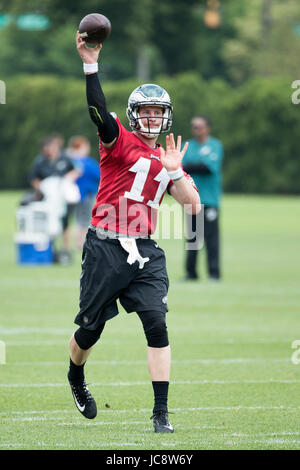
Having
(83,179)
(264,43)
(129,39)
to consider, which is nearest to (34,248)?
(83,179)

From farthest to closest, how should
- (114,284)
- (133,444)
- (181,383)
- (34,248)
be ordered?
(34,248), (181,383), (114,284), (133,444)

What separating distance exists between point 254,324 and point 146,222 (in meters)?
4.80

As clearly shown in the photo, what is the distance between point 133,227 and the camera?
666 cm

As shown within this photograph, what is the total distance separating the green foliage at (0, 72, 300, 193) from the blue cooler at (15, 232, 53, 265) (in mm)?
24741

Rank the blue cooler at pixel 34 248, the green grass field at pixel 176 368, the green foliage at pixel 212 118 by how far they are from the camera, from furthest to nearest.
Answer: the green foliage at pixel 212 118, the blue cooler at pixel 34 248, the green grass field at pixel 176 368

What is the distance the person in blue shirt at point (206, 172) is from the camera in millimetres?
14391

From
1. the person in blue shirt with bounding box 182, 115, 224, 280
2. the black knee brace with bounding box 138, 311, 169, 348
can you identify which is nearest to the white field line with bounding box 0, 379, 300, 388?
the black knee brace with bounding box 138, 311, 169, 348

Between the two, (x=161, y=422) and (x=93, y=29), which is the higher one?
(x=93, y=29)

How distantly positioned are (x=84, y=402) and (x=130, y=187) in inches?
57.5

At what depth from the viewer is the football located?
20.9 ft

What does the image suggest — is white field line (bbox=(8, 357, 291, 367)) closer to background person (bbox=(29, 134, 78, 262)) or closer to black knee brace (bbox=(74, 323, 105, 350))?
black knee brace (bbox=(74, 323, 105, 350))

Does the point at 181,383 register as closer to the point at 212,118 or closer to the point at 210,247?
the point at 210,247

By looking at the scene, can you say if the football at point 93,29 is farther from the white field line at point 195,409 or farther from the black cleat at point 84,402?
the white field line at point 195,409

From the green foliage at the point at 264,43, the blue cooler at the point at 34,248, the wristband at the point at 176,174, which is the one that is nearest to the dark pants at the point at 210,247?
the blue cooler at the point at 34,248
